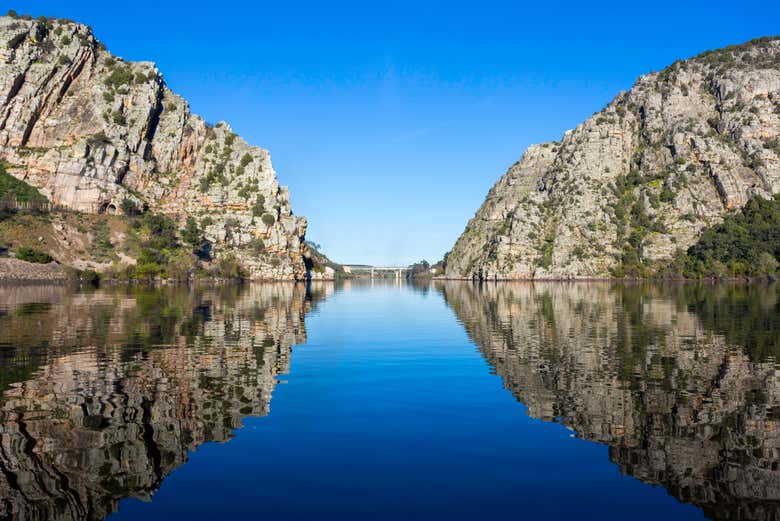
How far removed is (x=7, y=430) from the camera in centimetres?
1930

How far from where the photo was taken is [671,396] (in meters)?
25.3

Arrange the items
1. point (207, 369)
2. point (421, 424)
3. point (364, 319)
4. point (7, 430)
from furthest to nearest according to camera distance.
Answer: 1. point (364, 319)
2. point (207, 369)
3. point (421, 424)
4. point (7, 430)

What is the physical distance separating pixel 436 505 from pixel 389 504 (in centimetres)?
113

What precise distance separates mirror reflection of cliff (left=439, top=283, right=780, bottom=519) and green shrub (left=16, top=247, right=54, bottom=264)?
16782cm

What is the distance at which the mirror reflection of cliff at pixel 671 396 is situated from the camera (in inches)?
643

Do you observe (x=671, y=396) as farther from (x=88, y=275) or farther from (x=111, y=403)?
(x=88, y=275)

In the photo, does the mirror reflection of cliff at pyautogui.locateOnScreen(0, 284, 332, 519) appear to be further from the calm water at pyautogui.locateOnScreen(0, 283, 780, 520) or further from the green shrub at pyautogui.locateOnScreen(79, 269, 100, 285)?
the green shrub at pyautogui.locateOnScreen(79, 269, 100, 285)

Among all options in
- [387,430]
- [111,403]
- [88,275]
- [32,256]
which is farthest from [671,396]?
[32,256]

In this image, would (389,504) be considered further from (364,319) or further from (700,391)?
(364,319)

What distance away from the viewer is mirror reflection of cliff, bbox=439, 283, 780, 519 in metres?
16.3

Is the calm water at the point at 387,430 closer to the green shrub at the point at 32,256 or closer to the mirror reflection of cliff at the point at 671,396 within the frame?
the mirror reflection of cliff at the point at 671,396

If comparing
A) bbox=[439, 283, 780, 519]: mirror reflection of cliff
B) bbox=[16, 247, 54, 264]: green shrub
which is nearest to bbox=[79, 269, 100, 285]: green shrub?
bbox=[16, 247, 54, 264]: green shrub

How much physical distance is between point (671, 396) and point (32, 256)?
7557 inches

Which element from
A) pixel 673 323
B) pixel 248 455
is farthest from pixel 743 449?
pixel 673 323
